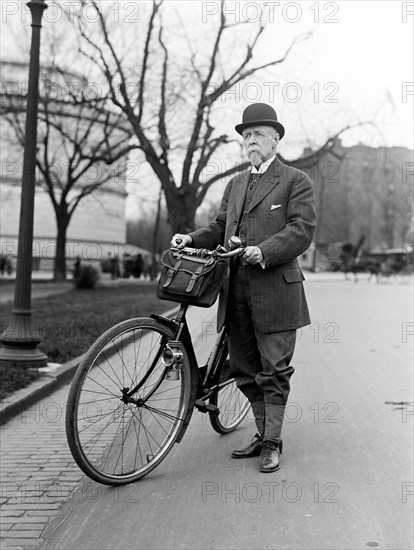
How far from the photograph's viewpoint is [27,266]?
827 cm

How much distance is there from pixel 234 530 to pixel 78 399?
3.28 feet

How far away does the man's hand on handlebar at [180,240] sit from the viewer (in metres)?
4.50

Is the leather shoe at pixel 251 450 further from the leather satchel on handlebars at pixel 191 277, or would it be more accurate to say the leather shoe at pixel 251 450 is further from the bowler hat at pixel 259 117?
the bowler hat at pixel 259 117

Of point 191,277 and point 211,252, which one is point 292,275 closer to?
point 211,252

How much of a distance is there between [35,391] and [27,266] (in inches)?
72.5

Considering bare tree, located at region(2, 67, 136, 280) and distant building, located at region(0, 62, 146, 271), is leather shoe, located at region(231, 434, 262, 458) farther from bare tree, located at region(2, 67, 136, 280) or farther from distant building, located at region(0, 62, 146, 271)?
distant building, located at region(0, 62, 146, 271)

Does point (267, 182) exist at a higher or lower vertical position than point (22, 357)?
higher

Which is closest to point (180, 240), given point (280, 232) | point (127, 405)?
point (280, 232)

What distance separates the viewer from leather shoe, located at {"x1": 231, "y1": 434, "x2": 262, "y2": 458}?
4809 millimetres

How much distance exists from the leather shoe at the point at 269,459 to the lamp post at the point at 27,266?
4.08m

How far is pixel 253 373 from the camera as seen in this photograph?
475 cm

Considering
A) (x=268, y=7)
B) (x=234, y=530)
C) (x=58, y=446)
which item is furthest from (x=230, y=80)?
(x=234, y=530)

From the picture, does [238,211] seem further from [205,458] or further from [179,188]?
[179,188]

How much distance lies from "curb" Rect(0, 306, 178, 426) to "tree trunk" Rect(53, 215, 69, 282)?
83.0ft
